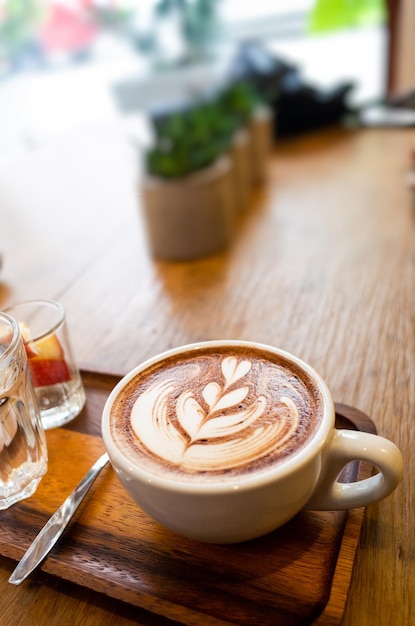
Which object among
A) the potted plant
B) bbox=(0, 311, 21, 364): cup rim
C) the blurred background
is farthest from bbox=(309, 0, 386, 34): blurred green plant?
bbox=(0, 311, 21, 364): cup rim

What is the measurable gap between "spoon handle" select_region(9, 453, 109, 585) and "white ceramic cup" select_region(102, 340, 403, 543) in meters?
0.10

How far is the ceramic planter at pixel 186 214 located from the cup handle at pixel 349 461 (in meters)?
0.81

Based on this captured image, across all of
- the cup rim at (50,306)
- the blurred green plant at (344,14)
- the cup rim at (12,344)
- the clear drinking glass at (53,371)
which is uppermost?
the blurred green plant at (344,14)

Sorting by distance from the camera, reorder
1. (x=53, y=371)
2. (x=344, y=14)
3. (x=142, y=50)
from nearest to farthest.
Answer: (x=53, y=371), (x=344, y=14), (x=142, y=50)

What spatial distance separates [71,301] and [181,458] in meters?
0.69

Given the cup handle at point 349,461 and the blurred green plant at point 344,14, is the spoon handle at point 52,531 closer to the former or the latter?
the cup handle at point 349,461

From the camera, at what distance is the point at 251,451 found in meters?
0.48

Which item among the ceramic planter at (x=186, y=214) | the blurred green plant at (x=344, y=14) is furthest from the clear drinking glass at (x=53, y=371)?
the blurred green plant at (x=344, y=14)

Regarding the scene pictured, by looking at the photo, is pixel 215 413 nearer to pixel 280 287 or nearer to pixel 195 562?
pixel 195 562

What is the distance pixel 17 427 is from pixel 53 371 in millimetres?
118

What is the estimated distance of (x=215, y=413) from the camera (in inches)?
20.6

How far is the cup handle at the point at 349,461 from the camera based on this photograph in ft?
1.54

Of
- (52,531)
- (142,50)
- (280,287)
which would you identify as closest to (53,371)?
(52,531)

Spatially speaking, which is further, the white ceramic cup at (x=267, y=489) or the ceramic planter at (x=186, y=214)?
the ceramic planter at (x=186, y=214)
